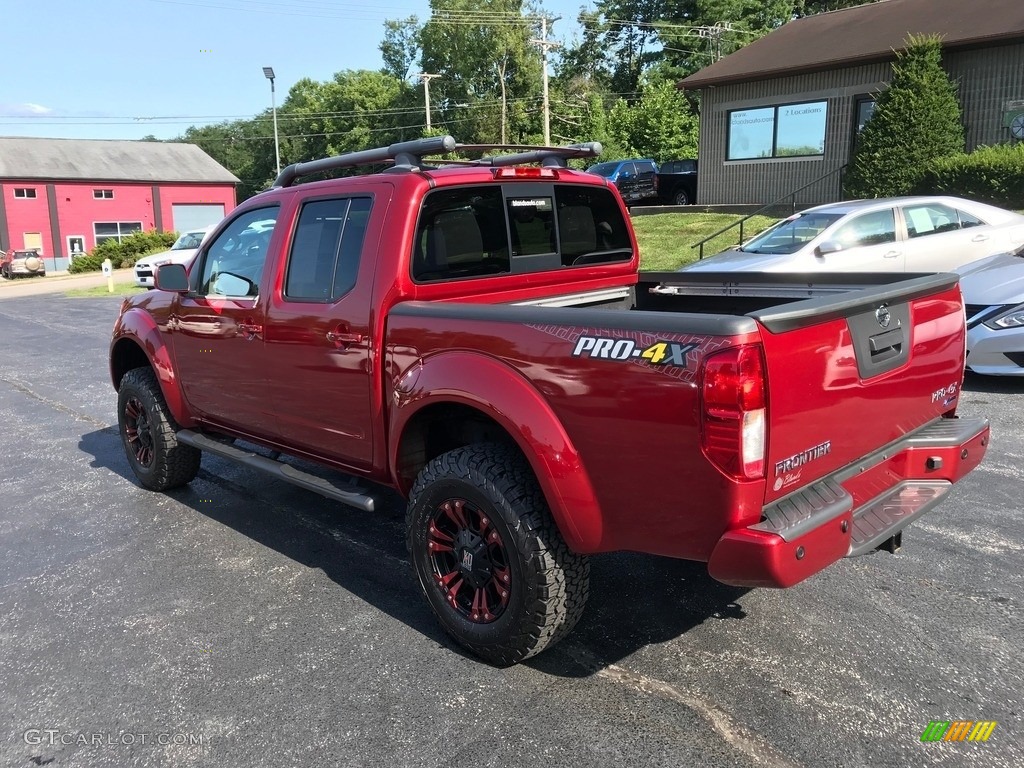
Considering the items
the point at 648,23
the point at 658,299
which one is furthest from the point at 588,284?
the point at 648,23

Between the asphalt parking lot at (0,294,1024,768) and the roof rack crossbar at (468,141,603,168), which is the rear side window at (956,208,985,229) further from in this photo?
the roof rack crossbar at (468,141,603,168)

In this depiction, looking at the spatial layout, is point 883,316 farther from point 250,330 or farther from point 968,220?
point 968,220

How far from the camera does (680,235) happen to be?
1961 cm

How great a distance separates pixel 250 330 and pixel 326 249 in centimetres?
71

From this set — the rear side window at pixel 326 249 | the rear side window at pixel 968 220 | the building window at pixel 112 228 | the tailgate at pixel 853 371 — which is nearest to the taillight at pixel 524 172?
the rear side window at pixel 326 249

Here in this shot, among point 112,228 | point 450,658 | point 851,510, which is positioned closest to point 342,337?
point 450,658

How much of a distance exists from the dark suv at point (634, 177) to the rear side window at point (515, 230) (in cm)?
2307

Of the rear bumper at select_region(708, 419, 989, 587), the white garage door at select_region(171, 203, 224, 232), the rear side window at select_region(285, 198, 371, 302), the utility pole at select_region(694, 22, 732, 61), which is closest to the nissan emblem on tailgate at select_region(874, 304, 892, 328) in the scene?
the rear bumper at select_region(708, 419, 989, 587)

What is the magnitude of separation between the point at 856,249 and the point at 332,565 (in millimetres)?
8330

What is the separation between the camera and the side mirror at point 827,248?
1008cm

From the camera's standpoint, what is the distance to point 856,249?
10172mm

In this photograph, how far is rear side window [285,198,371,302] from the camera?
12.7ft

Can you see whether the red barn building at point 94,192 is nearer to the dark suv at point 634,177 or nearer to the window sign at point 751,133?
the dark suv at point 634,177

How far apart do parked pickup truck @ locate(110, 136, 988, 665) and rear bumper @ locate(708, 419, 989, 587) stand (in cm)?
1
